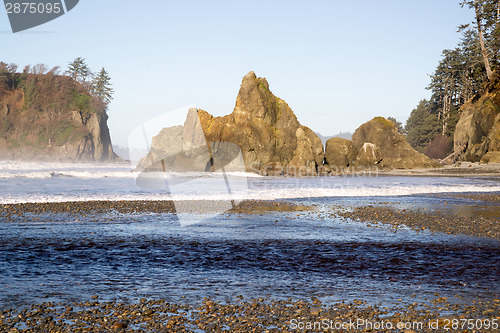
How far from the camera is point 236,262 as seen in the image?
8164mm

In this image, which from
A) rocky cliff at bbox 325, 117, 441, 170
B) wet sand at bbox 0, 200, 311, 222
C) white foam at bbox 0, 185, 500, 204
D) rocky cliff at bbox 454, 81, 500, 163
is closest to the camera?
wet sand at bbox 0, 200, 311, 222

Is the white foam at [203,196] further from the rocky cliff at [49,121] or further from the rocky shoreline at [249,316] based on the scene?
the rocky cliff at [49,121]

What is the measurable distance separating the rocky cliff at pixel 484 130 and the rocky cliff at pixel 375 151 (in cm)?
530

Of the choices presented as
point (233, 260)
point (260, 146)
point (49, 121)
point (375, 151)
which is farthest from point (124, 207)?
point (49, 121)

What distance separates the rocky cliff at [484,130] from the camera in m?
50.1

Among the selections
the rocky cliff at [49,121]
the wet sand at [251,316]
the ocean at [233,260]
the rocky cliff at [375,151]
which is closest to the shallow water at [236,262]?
the ocean at [233,260]

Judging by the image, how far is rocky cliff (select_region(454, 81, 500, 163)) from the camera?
50.1m

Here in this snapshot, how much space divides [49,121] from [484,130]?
90.4m

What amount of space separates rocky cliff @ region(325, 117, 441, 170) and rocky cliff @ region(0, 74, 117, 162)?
67715 mm

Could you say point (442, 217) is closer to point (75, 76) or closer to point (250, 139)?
point (250, 139)

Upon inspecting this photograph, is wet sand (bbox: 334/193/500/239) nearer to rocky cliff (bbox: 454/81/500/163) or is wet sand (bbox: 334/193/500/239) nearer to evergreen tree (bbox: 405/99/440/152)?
rocky cliff (bbox: 454/81/500/163)

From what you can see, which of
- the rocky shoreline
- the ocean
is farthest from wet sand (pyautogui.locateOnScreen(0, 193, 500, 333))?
the ocean

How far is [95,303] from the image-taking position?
18.2 ft

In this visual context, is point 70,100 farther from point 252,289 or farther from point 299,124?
point 252,289
